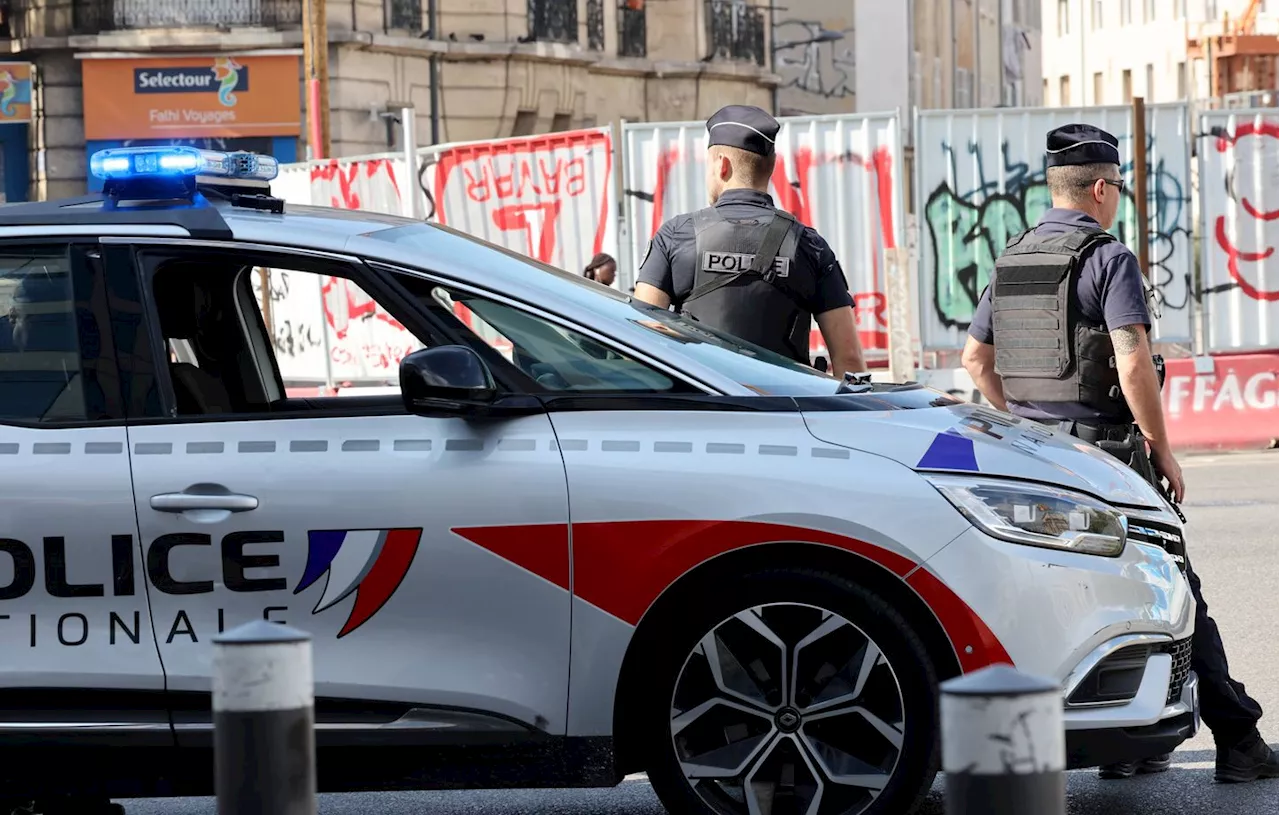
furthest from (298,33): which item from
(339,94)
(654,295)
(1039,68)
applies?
(1039,68)

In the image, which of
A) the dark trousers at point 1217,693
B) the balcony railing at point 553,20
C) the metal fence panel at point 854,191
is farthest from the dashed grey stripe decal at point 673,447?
the balcony railing at point 553,20

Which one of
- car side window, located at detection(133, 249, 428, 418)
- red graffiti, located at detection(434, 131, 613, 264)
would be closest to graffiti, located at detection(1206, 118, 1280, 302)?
red graffiti, located at detection(434, 131, 613, 264)

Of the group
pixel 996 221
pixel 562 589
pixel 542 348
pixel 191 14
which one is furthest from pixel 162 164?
pixel 191 14

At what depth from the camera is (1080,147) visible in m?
5.91

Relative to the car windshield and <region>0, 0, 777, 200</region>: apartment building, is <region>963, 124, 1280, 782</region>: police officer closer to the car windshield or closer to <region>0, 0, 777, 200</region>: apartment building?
the car windshield

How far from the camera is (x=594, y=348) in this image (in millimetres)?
4609

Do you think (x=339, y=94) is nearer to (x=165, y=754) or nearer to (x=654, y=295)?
(x=654, y=295)

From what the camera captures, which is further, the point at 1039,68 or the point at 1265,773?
the point at 1039,68

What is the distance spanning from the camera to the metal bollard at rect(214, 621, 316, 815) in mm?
3119

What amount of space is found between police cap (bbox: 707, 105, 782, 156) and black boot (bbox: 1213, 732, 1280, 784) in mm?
2168

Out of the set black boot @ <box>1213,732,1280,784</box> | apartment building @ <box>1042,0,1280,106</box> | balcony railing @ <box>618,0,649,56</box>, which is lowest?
black boot @ <box>1213,732,1280,784</box>

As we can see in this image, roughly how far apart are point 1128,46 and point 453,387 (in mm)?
69966

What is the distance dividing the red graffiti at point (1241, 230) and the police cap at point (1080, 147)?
29.5 feet

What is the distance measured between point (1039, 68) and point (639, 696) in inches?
2537
